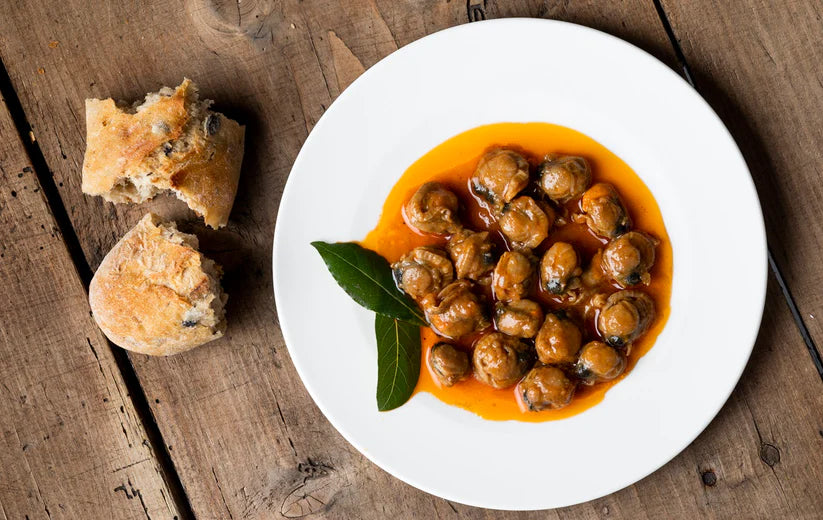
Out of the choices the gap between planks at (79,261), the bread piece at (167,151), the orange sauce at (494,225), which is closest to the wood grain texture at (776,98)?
the orange sauce at (494,225)

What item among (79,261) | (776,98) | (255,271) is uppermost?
(776,98)

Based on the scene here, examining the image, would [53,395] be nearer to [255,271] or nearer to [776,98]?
[255,271]

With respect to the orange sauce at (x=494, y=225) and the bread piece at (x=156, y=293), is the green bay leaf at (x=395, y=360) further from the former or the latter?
the bread piece at (x=156, y=293)

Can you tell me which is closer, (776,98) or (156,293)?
(156,293)

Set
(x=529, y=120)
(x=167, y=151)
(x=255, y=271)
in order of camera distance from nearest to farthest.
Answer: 1. (x=167, y=151)
2. (x=529, y=120)
3. (x=255, y=271)

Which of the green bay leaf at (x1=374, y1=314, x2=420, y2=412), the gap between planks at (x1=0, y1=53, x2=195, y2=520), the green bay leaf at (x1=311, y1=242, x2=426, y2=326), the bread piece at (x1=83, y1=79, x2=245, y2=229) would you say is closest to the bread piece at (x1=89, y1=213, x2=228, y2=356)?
the bread piece at (x1=83, y1=79, x2=245, y2=229)

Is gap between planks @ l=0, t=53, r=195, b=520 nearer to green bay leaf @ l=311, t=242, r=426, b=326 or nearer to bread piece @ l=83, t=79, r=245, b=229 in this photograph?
bread piece @ l=83, t=79, r=245, b=229

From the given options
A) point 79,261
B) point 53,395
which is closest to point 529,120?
point 79,261

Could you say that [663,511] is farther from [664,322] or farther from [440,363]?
[440,363]
